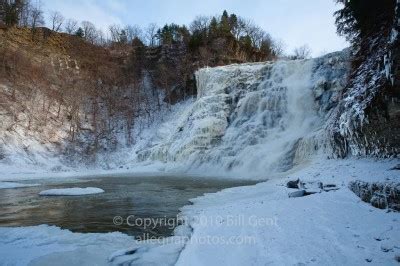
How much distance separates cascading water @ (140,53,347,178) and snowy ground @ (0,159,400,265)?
31.7ft

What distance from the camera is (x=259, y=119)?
74.2 ft

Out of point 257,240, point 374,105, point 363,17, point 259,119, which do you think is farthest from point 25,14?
point 257,240

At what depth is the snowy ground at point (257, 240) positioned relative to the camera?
4410 millimetres

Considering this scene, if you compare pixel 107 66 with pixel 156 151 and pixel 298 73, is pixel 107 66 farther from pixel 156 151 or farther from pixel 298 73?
pixel 298 73

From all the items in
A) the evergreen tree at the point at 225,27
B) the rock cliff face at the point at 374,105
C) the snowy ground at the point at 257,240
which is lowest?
the snowy ground at the point at 257,240

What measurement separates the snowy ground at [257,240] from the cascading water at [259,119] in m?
9.66

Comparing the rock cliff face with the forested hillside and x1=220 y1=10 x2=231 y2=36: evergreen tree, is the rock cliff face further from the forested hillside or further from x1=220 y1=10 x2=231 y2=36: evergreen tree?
x1=220 y1=10 x2=231 y2=36: evergreen tree

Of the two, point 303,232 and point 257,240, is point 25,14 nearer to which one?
point 257,240

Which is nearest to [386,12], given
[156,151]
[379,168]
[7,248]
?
[379,168]

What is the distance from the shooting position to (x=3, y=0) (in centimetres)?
4356

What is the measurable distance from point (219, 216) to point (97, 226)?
2.54 metres

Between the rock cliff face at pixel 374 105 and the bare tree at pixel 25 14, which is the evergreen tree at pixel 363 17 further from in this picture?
the bare tree at pixel 25 14

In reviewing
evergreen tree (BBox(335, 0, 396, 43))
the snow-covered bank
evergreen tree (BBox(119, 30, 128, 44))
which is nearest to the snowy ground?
the snow-covered bank

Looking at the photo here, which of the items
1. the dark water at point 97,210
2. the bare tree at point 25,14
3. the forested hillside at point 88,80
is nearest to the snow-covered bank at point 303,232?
the dark water at point 97,210
